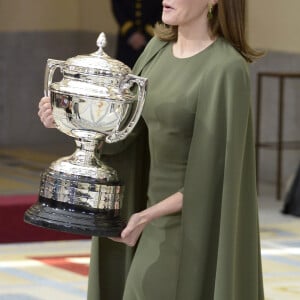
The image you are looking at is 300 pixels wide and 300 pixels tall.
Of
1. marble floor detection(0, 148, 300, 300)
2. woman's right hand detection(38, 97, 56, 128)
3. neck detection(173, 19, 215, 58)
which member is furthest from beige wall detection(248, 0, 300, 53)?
woman's right hand detection(38, 97, 56, 128)

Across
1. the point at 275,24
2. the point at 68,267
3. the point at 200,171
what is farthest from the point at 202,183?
the point at 275,24

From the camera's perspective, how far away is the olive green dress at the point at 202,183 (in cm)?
373

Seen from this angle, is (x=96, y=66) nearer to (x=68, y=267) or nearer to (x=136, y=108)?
(x=136, y=108)

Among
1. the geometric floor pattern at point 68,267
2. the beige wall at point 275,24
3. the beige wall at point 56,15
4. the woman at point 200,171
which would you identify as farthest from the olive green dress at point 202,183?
the beige wall at point 56,15

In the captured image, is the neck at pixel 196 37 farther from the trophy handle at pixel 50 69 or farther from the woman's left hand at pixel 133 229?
the woman's left hand at pixel 133 229

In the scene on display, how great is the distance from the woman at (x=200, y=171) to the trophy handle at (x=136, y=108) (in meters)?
0.15

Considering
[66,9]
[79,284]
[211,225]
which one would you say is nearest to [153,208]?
[211,225]

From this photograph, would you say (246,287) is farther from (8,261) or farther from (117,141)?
(8,261)

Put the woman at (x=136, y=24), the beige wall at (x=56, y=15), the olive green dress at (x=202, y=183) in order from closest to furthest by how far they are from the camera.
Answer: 1. the olive green dress at (x=202, y=183)
2. the woman at (x=136, y=24)
3. the beige wall at (x=56, y=15)

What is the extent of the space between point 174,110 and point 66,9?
33.5 feet

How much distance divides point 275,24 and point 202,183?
291 inches

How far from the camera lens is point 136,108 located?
12.1 ft

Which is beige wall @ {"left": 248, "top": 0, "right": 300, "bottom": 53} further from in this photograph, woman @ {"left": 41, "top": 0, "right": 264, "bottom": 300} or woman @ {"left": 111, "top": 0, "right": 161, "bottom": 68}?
woman @ {"left": 41, "top": 0, "right": 264, "bottom": 300}

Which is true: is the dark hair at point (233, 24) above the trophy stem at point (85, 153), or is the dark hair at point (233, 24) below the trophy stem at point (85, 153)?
above
